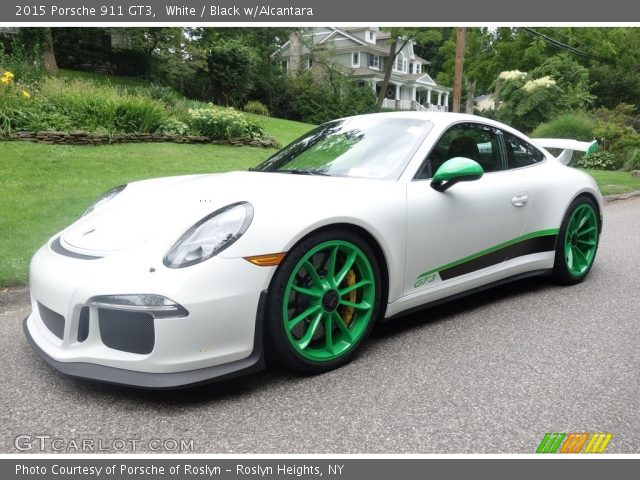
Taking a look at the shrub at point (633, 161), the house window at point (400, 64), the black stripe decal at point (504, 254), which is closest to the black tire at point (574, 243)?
the black stripe decal at point (504, 254)

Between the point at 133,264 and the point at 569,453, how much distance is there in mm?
1936

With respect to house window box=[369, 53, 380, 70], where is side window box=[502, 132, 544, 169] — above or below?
below

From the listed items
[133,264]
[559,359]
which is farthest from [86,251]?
[559,359]

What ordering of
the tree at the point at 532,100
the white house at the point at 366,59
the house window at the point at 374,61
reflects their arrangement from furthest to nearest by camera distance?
the house window at the point at 374,61 → the white house at the point at 366,59 → the tree at the point at 532,100

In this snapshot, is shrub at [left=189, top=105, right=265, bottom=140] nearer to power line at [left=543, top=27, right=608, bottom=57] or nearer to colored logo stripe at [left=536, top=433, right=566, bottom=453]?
colored logo stripe at [left=536, top=433, right=566, bottom=453]

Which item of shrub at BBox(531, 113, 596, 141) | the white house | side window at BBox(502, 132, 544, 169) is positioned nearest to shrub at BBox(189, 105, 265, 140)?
side window at BBox(502, 132, 544, 169)

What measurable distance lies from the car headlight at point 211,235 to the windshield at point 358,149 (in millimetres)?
895

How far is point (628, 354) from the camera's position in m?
3.16

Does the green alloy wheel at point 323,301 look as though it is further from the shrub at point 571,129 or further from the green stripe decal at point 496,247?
the shrub at point 571,129

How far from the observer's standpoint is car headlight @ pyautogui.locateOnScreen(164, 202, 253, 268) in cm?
248

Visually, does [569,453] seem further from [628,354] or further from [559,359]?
[628,354]

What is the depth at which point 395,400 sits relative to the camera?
259cm

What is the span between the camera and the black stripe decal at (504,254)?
3.50 m

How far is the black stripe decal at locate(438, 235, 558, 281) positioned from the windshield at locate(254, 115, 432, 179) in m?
0.71
